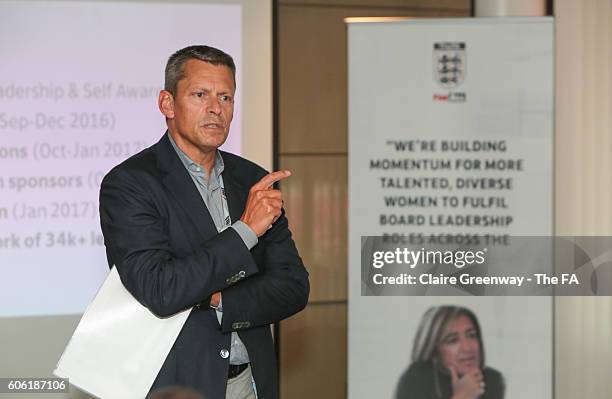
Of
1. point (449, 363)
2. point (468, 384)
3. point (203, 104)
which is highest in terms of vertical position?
point (203, 104)

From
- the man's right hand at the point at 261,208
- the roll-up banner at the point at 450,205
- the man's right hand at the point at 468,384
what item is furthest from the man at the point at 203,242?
the man's right hand at the point at 468,384

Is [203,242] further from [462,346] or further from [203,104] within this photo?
[462,346]

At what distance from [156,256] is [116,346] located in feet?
0.79

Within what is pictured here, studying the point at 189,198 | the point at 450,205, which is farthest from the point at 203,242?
the point at 450,205

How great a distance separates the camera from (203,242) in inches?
85.5

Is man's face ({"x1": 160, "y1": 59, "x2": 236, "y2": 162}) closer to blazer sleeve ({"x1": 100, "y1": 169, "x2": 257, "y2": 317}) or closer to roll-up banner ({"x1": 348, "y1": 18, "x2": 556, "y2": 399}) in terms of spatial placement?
blazer sleeve ({"x1": 100, "y1": 169, "x2": 257, "y2": 317})

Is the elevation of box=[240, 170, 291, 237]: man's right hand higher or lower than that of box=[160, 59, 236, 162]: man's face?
lower

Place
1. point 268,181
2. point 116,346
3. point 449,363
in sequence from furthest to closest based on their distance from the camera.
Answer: point 449,363 < point 268,181 < point 116,346

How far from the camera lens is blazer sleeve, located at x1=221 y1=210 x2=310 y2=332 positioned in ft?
7.07

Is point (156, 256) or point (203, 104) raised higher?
point (203, 104)

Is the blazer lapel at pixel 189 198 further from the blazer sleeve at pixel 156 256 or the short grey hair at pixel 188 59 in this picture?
the short grey hair at pixel 188 59

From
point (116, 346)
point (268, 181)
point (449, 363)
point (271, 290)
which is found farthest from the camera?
point (449, 363)

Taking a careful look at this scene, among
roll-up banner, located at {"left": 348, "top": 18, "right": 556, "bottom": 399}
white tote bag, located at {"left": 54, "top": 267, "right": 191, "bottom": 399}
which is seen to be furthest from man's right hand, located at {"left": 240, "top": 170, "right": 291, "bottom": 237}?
roll-up banner, located at {"left": 348, "top": 18, "right": 556, "bottom": 399}

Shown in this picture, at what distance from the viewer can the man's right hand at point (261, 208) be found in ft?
6.93
